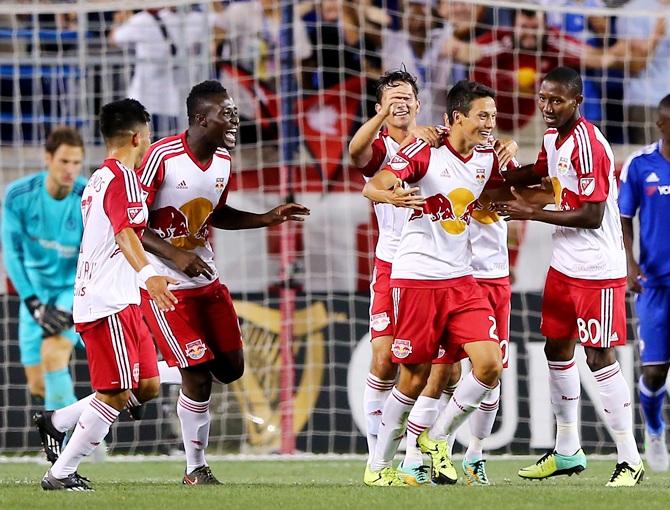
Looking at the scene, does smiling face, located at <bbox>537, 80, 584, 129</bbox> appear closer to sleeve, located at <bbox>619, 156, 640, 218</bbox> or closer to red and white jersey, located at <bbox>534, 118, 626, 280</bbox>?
red and white jersey, located at <bbox>534, 118, 626, 280</bbox>

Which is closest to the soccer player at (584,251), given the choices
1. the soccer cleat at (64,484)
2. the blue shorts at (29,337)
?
the soccer cleat at (64,484)

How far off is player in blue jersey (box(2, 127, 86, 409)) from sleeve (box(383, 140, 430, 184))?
3.67m

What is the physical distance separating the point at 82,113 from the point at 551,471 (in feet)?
21.0

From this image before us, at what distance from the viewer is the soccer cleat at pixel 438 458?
23.5 feet

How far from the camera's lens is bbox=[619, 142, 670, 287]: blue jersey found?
28.4 feet

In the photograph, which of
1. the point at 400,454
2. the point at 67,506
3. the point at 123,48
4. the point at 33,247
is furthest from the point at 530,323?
the point at 67,506

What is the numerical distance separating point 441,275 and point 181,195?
145 cm

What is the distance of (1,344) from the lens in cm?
1102

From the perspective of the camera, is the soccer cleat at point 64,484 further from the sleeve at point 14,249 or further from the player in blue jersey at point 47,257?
the sleeve at point 14,249

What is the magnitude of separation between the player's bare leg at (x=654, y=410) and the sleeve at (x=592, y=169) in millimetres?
2192

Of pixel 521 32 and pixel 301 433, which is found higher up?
pixel 521 32

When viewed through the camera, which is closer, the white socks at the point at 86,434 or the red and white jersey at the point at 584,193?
the white socks at the point at 86,434

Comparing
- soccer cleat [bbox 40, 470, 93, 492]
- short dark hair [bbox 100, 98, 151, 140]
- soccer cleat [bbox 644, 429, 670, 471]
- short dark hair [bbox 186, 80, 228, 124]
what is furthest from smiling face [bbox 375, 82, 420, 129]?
soccer cleat [bbox 644, 429, 670, 471]

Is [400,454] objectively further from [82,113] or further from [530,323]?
[82,113]
